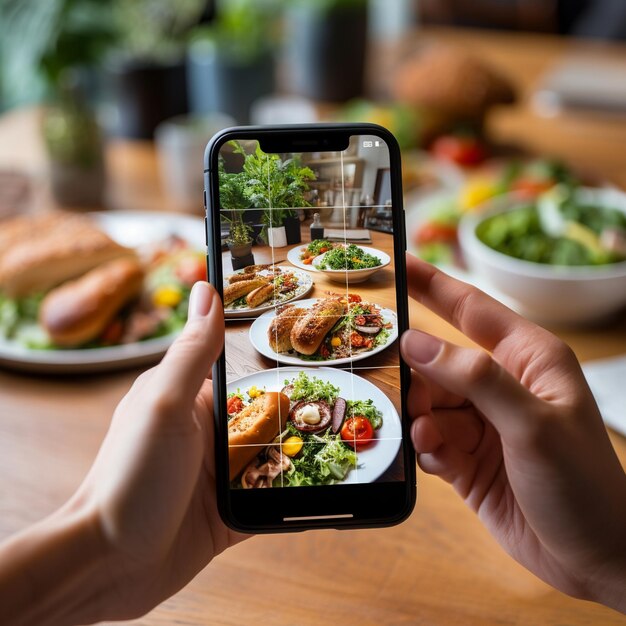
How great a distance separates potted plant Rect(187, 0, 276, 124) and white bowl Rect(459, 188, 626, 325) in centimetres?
86

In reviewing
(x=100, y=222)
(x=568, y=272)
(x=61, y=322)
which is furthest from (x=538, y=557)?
(x=100, y=222)

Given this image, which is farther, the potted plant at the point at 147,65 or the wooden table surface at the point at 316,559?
the potted plant at the point at 147,65

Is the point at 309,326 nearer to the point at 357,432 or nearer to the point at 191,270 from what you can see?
the point at 357,432

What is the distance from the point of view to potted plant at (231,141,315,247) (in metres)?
0.59

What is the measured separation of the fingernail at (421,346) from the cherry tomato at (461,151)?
3.76ft

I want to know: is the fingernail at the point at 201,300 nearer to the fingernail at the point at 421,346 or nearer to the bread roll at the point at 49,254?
the fingernail at the point at 421,346

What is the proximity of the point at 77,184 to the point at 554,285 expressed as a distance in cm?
93

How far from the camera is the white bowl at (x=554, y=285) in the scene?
100 cm

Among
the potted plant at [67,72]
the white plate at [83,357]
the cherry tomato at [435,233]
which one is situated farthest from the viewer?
the potted plant at [67,72]

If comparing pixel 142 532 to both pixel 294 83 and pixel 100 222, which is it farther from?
pixel 294 83

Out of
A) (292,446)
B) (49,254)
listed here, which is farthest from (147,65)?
(292,446)

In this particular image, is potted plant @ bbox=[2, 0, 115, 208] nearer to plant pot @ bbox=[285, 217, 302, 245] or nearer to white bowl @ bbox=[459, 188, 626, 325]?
white bowl @ bbox=[459, 188, 626, 325]

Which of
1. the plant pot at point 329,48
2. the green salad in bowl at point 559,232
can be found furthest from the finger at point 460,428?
the plant pot at point 329,48

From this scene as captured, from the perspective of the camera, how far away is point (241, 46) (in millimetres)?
1733
